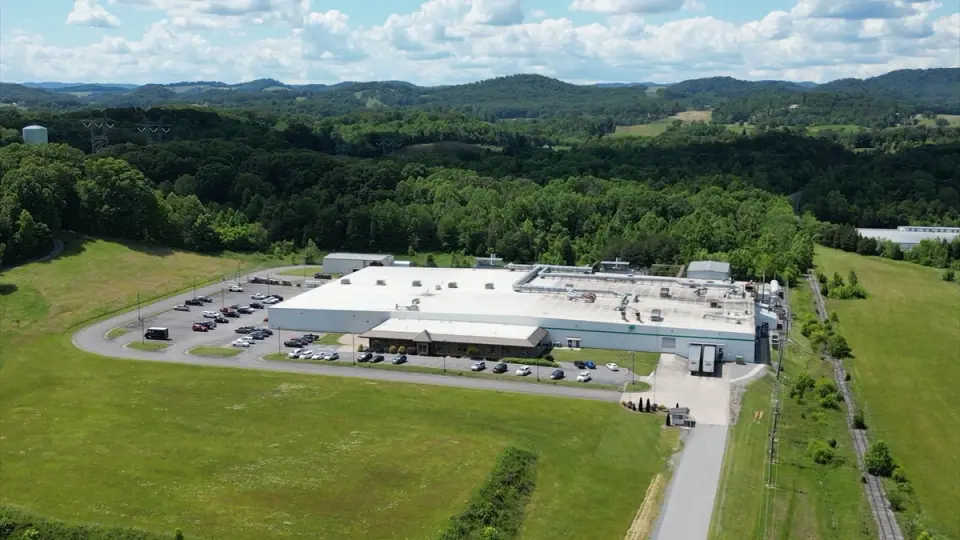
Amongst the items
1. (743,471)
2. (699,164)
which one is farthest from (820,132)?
(743,471)

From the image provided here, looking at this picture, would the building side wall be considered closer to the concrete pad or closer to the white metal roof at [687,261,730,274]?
the concrete pad

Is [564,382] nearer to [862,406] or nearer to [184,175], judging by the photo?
[862,406]

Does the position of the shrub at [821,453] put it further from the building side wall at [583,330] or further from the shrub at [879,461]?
the building side wall at [583,330]

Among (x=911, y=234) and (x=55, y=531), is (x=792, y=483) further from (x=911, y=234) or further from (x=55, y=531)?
(x=911, y=234)

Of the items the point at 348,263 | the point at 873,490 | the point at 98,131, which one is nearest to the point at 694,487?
the point at 873,490

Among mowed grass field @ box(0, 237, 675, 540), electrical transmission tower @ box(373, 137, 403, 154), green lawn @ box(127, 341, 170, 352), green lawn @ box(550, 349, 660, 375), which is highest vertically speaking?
electrical transmission tower @ box(373, 137, 403, 154)

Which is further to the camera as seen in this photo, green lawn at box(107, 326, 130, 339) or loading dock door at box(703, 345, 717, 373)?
green lawn at box(107, 326, 130, 339)

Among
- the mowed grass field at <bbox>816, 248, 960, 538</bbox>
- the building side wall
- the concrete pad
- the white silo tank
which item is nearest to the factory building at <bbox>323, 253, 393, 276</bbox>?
the building side wall
